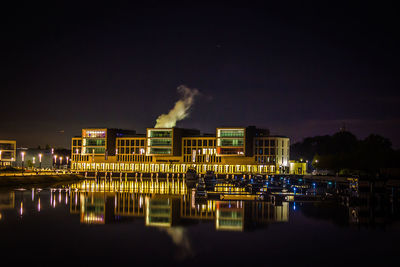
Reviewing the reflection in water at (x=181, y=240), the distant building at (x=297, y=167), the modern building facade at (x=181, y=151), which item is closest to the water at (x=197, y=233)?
the reflection in water at (x=181, y=240)

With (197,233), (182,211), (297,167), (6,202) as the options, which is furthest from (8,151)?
(197,233)

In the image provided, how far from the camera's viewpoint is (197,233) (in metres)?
35.4

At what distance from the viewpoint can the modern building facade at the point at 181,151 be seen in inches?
6329

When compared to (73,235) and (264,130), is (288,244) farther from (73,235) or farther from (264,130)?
(264,130)

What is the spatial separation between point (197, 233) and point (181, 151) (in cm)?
13701

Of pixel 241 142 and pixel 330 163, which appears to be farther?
pixel 241 142

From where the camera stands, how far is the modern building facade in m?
161

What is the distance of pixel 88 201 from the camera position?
57844mm

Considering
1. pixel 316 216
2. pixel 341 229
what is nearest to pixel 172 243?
pixel 341 229

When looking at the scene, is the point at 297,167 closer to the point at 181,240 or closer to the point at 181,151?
the point at 181,151

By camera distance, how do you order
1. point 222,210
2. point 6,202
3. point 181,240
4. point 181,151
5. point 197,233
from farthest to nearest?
point 181,151, point 6,202, point 222,210, point 197,233, point 181,240

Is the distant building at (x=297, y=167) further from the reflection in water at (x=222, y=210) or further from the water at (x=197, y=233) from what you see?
the water at (x=197, y=233)

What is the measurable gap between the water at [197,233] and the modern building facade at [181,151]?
10408cm

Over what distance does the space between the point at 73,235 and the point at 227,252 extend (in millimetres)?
12136
